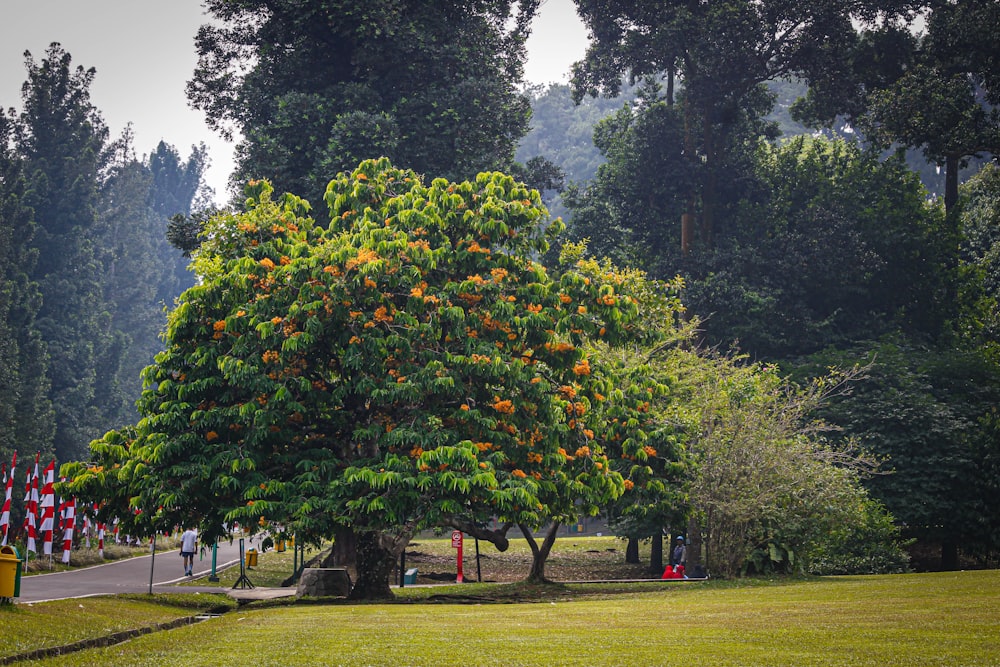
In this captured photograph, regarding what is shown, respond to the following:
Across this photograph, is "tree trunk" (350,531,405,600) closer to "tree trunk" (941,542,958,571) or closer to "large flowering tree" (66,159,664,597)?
"large flowering tree" (66,159,664,597)

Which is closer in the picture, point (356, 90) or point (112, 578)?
point (112, 578)

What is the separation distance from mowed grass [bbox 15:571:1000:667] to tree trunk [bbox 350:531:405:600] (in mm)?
4014

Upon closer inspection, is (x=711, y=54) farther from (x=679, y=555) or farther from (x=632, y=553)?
(x=679, y=555)

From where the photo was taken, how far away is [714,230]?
4766 centimetres

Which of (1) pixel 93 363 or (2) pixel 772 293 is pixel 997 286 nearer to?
(2) pixel 772 293

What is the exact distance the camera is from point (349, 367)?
68.7 feet

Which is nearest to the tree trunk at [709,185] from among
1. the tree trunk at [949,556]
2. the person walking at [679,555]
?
the tree trunk at [949,556]

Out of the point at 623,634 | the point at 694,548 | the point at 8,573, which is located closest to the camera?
the point at 623,634

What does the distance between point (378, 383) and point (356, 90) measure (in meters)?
18.1

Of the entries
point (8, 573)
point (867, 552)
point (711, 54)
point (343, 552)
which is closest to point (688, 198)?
point (711, 54)

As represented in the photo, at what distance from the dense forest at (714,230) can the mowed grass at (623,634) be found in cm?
570

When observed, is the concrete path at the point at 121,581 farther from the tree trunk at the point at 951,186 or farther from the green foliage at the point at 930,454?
the tree trunk at the point at 951,186

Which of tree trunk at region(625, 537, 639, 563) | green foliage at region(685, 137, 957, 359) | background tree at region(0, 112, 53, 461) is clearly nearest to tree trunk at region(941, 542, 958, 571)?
tree trunk at region(625, 537, 639, 563)

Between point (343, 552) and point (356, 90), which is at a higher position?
point (356, 90)
